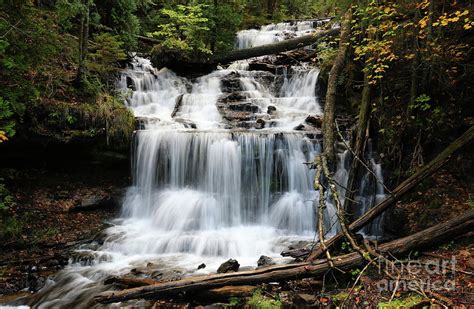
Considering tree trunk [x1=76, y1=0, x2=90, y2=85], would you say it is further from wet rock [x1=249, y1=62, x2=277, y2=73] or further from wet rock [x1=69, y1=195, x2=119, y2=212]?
wet rock [x1=249, y1=62, x2=277, y2=73]

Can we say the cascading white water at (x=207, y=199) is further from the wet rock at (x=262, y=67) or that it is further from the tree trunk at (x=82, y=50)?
the wet rock at (x=262, y=67)

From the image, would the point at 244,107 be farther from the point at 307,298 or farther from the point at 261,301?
the point at 307,298

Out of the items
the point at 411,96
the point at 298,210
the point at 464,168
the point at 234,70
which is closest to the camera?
the point at 464,168

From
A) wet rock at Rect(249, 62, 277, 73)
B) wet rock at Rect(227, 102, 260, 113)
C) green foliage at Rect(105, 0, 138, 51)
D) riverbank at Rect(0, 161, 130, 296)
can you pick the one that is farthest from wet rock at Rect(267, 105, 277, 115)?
green foliage at Rect(105, 0, 138, 51)

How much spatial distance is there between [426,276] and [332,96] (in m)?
5.50

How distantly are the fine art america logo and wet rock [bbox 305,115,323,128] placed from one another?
6.56m

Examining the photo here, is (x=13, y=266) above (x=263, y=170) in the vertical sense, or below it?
below

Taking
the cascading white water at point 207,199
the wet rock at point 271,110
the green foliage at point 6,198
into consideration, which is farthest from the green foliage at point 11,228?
the wet rock at point 271,110

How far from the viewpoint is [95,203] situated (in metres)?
9.58

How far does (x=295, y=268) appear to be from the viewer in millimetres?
4984

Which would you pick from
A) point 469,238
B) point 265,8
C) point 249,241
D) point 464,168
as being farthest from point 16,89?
point 265,8

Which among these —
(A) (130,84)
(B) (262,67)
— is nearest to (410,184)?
(B) (262,67)

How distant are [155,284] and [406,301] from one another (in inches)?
139

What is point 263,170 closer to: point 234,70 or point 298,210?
point 298,210
